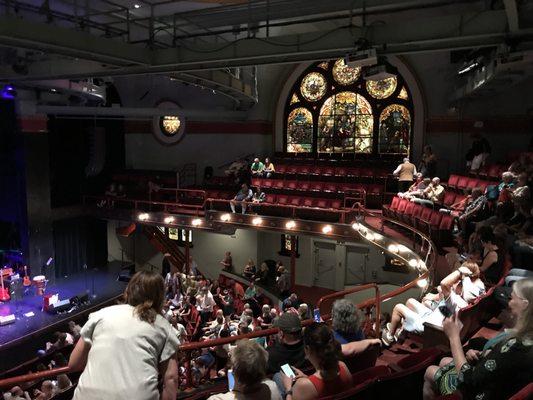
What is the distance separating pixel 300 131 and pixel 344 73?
2774 millimetres

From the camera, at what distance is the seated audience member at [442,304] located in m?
4.80

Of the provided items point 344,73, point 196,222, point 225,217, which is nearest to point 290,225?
point 225,217

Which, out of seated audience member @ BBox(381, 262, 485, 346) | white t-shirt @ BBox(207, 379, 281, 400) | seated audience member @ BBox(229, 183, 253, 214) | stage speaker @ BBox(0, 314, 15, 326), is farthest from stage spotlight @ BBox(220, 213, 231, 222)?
white t-shirt @ BBox(207, 379, 281, 400)

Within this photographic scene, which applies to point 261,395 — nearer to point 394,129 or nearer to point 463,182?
point 463,182

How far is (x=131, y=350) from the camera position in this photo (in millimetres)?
1982

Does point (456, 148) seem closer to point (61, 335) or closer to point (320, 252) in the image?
point (320, 252)

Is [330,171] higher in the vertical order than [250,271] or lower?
higher

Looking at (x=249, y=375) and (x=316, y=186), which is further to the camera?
(x=316, y=186)

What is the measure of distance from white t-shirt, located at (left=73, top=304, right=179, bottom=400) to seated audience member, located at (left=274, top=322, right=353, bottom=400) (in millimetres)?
1040

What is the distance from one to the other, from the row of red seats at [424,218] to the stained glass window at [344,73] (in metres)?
7.23

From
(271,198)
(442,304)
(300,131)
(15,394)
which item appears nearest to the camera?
(442,304)

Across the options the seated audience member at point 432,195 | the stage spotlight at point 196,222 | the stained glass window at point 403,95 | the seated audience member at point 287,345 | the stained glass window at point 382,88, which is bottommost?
the stage spotlight at point 196,222

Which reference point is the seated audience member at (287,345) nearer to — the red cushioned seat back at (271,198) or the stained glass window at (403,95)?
the red cushioned seat back at (271,198)

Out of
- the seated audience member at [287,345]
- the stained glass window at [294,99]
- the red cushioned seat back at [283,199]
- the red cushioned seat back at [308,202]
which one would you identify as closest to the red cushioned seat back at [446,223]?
the red cushioned seat back at [308,202]
